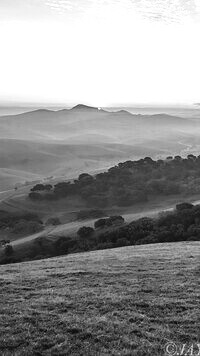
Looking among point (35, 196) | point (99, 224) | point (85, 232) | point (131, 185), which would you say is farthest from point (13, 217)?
point (131, 185)

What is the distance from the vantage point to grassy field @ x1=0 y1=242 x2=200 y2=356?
41.4 feet

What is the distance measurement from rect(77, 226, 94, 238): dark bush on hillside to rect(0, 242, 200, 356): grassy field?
23.8 meters

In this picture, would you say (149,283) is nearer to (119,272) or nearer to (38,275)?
(119,272)

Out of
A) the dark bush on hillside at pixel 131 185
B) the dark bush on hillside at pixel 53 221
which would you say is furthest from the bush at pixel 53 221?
the dark bush on hillside at pixel 131 185

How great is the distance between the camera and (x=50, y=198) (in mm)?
74938

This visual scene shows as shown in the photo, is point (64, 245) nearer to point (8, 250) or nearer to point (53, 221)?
point (8, 250)

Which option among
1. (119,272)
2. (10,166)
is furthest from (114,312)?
(10,166)

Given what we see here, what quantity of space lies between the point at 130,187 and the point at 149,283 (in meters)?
59.4

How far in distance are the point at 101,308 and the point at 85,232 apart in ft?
110

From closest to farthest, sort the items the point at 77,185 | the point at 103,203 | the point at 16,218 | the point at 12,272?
the point at 12,272 < the point at 16,218 < the point at 103,203 < the point at 77,185

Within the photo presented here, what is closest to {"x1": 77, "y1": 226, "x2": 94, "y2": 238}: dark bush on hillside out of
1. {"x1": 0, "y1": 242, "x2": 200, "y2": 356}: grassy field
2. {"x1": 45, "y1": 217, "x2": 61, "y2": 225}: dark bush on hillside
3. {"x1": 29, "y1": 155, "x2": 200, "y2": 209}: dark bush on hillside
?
{"x1": 45, "y1": 217, "x2": 61, "y2": 225}: dark bush on hillside

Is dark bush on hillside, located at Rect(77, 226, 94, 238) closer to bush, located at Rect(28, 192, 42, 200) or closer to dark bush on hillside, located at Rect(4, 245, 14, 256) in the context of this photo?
dark bush on hillside, located at Rect(4, 245, 14, 256)

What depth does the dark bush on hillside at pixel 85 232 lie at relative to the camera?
49.0 m

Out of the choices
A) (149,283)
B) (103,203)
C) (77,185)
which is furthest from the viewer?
(77,185)
